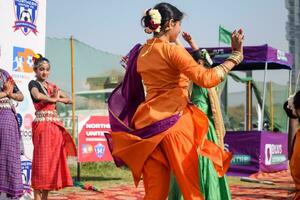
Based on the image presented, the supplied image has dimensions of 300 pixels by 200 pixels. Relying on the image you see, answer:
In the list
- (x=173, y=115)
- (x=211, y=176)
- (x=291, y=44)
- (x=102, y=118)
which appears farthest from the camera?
(x=291, y=44)

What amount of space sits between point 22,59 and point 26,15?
19.3 inches

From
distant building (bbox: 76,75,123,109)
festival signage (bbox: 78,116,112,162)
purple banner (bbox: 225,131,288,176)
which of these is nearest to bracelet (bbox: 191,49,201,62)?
festival signage (bbox: 78,116,112,162)

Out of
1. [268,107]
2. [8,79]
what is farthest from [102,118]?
[268,107]

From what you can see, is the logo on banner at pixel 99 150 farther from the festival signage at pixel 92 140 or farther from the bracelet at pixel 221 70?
the bracelet at pixel 221 70

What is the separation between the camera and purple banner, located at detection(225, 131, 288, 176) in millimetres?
9352

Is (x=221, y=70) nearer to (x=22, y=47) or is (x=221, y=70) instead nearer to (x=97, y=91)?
(x=22, y=47)

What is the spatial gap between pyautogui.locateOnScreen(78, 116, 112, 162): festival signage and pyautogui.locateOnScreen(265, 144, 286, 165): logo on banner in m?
3.21

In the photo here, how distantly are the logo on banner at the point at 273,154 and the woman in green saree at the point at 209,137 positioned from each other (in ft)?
18.3

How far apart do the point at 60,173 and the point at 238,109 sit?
38.1 ft

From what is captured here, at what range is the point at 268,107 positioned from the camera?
565 inches

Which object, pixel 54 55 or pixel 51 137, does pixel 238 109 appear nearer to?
pixel 54 55

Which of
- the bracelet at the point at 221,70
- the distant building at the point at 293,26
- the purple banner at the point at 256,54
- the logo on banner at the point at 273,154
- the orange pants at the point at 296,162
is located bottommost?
the logo on banner at the point at 273,154

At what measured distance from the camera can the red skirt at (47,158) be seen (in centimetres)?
466

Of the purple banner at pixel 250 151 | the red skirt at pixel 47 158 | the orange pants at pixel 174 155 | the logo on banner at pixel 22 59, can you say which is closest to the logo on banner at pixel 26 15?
the logo on banner at pixel 22 59
